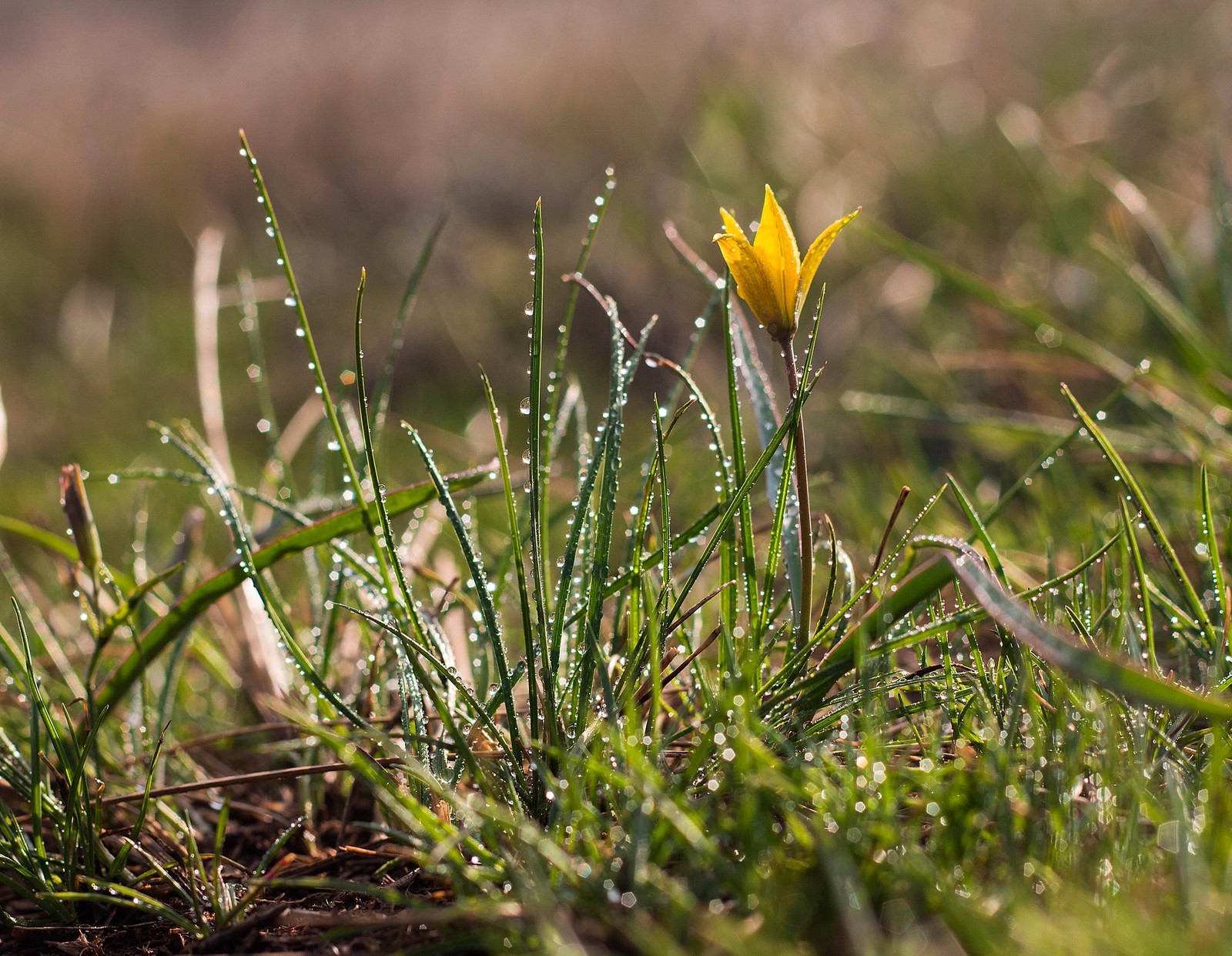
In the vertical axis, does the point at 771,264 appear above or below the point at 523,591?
above

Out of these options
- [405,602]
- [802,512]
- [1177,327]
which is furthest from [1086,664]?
[1177,327]

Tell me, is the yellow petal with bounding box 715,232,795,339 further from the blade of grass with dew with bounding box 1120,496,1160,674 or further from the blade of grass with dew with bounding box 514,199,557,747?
the blade of grass with dew with bounding box 1120,496,1160,674

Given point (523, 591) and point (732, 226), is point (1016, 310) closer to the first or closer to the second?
point (732, 226)

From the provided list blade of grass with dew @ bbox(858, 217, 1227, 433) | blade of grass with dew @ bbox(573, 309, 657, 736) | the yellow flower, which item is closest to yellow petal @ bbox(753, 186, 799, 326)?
the yellow flower

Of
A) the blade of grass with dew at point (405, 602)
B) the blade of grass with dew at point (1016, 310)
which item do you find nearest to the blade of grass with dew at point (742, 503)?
the blade of grass with dew at point (405, 602)

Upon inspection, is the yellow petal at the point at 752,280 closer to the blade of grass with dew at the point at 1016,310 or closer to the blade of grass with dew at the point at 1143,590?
the blade of grass with dew at the point at 1143,590
